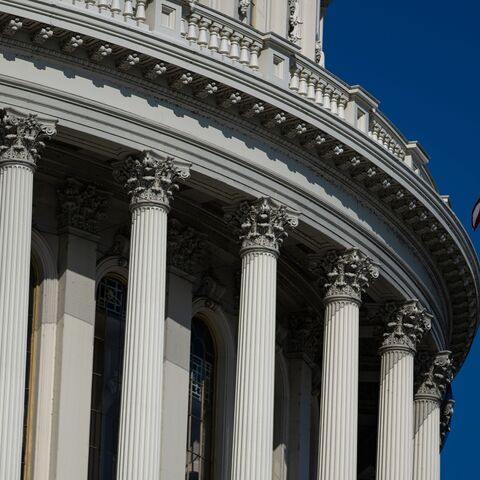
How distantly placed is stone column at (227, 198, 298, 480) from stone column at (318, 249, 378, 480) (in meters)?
2.60

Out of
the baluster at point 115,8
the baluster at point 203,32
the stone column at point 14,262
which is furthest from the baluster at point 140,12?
the stone column at point 14,262

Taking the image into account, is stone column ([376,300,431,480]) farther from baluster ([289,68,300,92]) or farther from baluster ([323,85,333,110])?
baluster ([289,68,300,92])

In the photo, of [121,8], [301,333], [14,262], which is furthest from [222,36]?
[301,333]

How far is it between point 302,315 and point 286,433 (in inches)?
130

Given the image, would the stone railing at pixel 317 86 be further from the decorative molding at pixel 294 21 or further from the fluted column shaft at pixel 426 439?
the fluted column shaft at pixel 426 439

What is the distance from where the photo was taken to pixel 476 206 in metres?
79.6

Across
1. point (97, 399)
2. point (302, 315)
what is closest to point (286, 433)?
point (302, 315)

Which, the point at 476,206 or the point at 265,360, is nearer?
the point at 265,360

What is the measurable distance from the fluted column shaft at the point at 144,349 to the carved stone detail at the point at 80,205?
400 cm

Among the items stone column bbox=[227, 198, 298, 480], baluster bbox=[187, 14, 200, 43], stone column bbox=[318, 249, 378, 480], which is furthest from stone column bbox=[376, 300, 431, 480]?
baluster bbox=[187, 14, 200, 43]

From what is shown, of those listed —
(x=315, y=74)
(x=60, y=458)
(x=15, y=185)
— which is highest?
(x=315, y=74)

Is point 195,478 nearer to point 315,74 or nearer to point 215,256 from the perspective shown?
point 215,256

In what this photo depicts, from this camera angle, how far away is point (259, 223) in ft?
220

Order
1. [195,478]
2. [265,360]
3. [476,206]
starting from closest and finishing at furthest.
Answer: [265,360]
[195,478]
[476,206]
